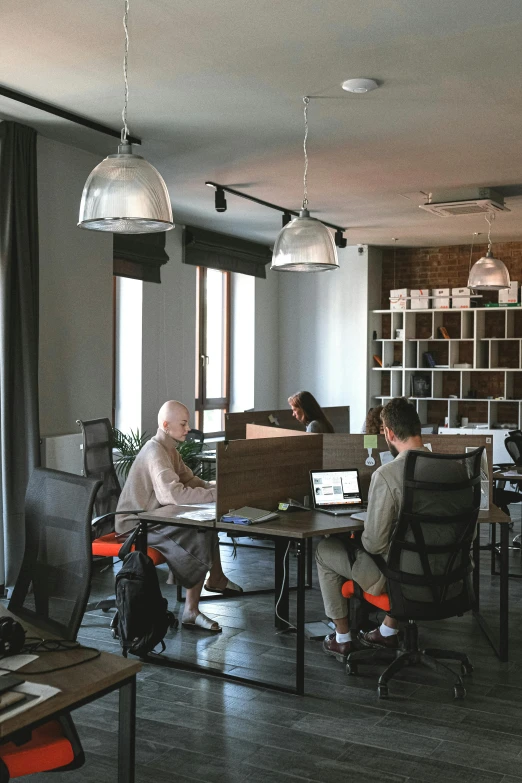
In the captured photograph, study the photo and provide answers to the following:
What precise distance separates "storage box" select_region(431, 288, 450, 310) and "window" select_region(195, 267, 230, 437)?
258 centimetres

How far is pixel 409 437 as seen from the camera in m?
4.06

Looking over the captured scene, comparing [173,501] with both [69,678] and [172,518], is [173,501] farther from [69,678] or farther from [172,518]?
[69,678]

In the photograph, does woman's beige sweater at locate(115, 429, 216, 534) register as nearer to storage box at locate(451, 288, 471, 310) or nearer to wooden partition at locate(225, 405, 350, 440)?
wooden partition at locate(225, 405, 350, 440)

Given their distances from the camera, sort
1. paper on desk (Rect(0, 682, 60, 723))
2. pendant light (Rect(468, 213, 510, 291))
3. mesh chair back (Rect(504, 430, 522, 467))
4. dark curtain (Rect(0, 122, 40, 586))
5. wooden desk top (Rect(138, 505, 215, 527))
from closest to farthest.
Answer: paper on desk (Rect(0, 682, 60, 723))
wooden desk top (Rect(138, 505, 215, 527))
dark curtain (Rect(0, 122, 40, 586))
mesh chair back (Rect(504, 430, 522, 467))
pendant light (Rect(468, 213, 510, 291))

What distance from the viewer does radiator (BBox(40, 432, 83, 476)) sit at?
570 cm

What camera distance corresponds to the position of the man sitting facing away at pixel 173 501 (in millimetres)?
4668

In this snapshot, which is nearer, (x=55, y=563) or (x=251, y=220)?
(x=55, y=563)

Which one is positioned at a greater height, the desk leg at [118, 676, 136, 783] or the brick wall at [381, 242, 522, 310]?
the brick wall at [381, 242, 522, 310]

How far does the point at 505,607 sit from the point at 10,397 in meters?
3.27

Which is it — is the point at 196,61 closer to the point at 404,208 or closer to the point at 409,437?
the point at 409,437

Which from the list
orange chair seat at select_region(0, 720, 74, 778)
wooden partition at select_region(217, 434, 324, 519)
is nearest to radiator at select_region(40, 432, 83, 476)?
wooden partition at select_region(217, 434, 324, 519)

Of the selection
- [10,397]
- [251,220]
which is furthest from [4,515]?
[251,220]

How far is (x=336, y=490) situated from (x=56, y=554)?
240cm

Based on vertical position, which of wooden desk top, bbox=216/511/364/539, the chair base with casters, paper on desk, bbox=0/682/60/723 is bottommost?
the chair base with casters
